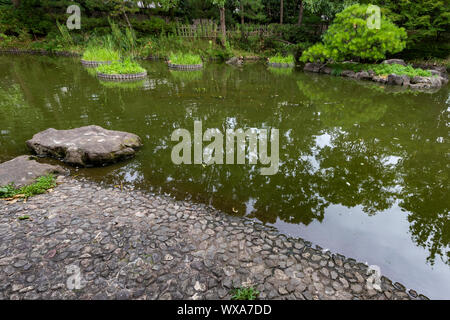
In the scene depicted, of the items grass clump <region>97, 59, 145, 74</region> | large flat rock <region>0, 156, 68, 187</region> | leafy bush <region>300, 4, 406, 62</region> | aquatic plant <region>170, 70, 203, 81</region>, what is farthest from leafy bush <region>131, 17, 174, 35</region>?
large flat rock <region>0, 156, 68, 187</region>

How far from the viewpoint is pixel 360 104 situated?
854 cm

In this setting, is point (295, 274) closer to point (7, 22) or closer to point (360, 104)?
point (360, 104)

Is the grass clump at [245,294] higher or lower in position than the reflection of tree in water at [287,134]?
lower

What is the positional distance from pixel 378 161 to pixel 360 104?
4.32m

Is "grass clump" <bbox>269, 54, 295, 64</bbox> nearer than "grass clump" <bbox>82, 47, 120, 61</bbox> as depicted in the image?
No

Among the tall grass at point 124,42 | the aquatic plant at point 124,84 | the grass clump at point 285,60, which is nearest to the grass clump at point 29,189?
the aquatic plant at point 124,84

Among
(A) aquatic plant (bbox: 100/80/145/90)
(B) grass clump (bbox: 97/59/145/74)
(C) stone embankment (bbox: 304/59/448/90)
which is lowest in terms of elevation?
(A) aquatic plant (bbox: 100/80/145/90)

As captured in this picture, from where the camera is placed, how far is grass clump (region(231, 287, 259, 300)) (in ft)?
7.09

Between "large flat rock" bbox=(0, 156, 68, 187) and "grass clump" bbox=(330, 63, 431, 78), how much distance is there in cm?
1360

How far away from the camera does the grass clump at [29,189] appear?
351cm

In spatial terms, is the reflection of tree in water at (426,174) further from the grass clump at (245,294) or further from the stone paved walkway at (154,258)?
the grass clump at (245,294)

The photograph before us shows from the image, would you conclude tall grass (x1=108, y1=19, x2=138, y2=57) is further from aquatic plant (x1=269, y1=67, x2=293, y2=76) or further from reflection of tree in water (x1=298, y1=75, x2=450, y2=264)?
reflection of tree in water (x1=298, y1=75, x2=450, y2=264)

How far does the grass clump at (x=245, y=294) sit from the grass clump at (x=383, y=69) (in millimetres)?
13164

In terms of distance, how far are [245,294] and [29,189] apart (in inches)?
135
